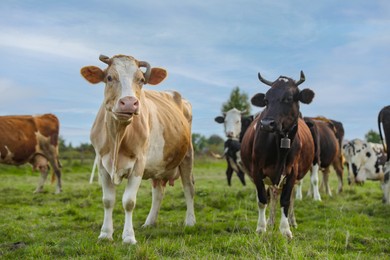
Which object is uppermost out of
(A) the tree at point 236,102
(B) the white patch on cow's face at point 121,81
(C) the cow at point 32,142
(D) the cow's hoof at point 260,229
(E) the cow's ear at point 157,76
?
(A) the tree at point 236,102

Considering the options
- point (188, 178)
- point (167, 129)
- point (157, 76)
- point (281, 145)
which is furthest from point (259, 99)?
point (188, 178)

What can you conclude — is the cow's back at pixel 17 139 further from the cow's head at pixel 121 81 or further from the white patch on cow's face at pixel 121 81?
the white patch on cow's face at pixel 121 81

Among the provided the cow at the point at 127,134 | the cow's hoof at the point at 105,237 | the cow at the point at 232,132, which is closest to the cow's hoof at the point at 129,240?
the cow at the point at 127,134

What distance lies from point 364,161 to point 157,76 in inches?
450

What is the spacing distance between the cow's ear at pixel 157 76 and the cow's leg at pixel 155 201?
2181 mm

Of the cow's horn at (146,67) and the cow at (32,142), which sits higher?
the cow's horn at (146,67)

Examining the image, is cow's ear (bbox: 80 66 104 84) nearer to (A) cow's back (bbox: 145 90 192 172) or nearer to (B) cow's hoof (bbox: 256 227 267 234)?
(A) cow's back (bbox: 145 90 192 172)

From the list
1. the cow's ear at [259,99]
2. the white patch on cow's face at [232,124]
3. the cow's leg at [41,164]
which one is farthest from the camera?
the white patch on cow's face at [232,124]

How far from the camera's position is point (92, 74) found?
21.4 feet

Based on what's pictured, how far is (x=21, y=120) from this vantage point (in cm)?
1534

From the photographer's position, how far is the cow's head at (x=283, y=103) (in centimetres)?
652

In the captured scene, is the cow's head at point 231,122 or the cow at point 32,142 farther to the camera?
the cow's head at point 231,122

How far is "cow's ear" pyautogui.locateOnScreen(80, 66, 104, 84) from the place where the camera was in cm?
647

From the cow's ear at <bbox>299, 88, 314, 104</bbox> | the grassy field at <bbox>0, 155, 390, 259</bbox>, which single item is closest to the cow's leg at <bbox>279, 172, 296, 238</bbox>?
the grassy field at <bbox>0, 155, 390, 259</bbox>
